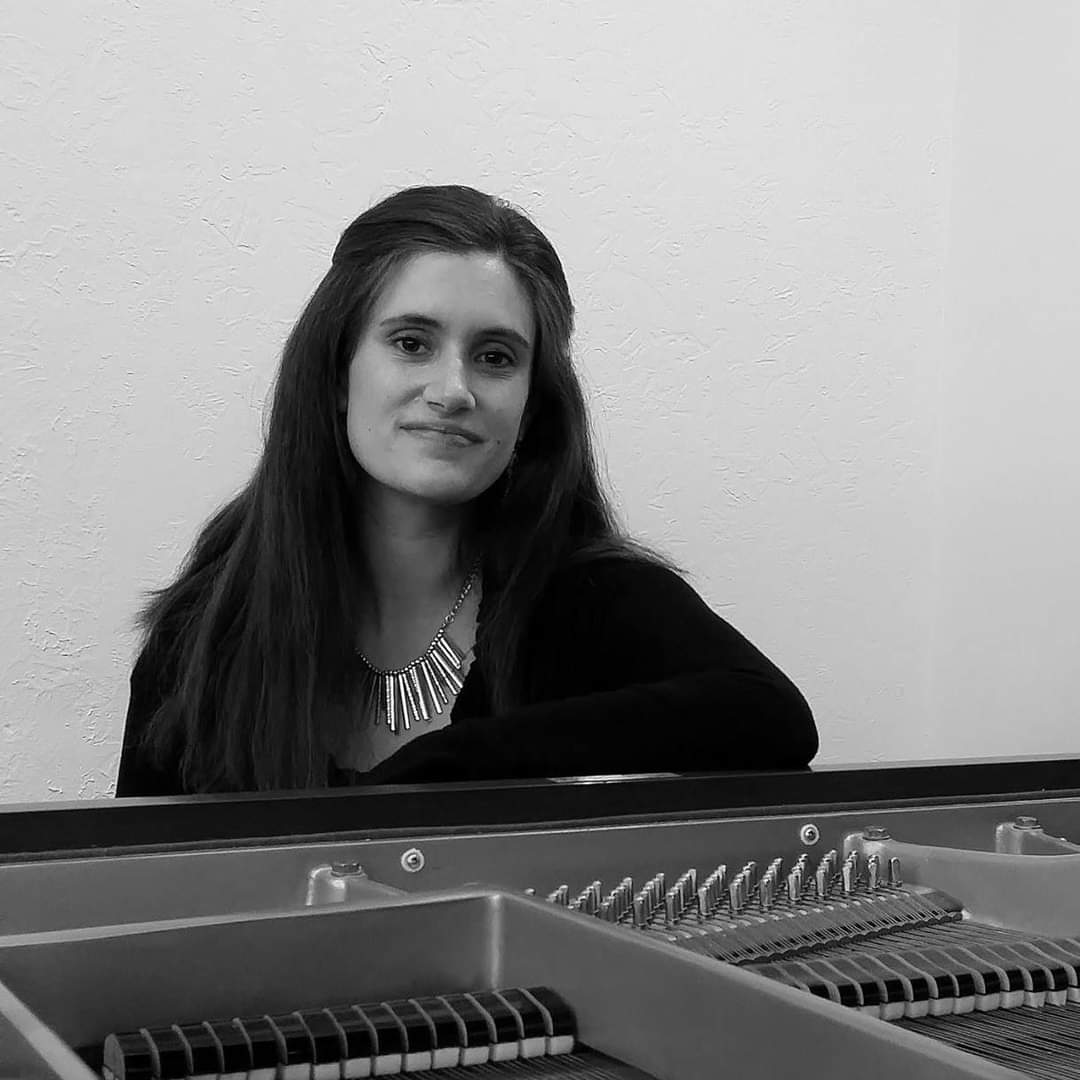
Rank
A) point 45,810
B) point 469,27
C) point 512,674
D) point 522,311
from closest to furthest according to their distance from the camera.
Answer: point 45,810 < point 512,674 < point 522,311 < point 469,27

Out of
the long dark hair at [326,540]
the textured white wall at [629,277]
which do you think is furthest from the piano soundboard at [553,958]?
the textured white wall at [629,277]

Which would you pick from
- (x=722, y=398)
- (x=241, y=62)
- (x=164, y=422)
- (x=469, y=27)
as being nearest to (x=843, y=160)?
(x=722, y=398)

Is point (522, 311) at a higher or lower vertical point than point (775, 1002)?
higher

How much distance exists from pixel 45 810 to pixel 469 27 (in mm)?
1977

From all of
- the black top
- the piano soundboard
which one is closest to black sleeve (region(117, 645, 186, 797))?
the black top

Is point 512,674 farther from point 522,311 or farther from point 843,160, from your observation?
Answer: point 843,160

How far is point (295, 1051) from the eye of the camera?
688mm

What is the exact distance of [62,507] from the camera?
2301 mm

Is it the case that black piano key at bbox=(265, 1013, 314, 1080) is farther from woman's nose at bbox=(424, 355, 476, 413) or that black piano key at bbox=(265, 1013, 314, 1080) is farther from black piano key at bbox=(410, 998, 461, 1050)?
woman's nose at bbox=(424, 355, 476, 413)

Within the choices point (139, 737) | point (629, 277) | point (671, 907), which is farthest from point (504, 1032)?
point (629, 277)

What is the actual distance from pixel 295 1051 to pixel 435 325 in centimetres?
131

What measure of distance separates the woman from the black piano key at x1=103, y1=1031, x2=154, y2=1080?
1.04m

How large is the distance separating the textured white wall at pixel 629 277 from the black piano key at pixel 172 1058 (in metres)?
1.72

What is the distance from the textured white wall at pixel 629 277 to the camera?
2.29 meters
